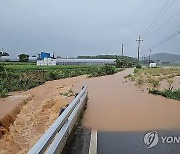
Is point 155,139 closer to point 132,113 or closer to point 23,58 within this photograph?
point 132,113

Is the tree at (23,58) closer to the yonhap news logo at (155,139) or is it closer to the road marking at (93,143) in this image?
the road marking at (93,143)

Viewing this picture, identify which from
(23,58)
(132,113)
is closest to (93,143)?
(132,113)

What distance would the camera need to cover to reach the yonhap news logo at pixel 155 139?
679cm

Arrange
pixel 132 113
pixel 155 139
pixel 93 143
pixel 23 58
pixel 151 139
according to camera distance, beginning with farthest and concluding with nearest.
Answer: pixel 23 58, pixel 132 113, pixel 151 139, pixel 155 139, pixel 93 143

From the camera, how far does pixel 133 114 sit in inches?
431

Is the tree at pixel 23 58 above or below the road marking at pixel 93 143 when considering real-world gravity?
above

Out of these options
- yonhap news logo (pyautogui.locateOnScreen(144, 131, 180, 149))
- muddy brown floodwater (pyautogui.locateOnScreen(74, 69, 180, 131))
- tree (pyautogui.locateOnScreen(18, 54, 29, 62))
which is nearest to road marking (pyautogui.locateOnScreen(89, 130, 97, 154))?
muddy brown floodwater (pyautogui.locateOnScreen(74, 69, 180, 131))

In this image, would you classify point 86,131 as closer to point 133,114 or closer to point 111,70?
point 133,114

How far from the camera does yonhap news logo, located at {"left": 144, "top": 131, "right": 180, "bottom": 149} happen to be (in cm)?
679

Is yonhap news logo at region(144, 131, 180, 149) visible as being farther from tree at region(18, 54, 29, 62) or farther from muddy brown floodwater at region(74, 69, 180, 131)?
tree at region(18, 54, 29, 62)

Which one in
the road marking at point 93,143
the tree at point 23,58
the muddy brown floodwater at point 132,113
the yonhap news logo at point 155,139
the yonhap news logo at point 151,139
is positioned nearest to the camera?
the road marking at point 93,143

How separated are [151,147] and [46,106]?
31.5 ft

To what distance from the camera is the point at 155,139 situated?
23.9 ft

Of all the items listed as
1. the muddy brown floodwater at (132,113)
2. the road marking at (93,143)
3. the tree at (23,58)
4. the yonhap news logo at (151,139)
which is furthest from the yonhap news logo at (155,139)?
the tree at (23,58)
